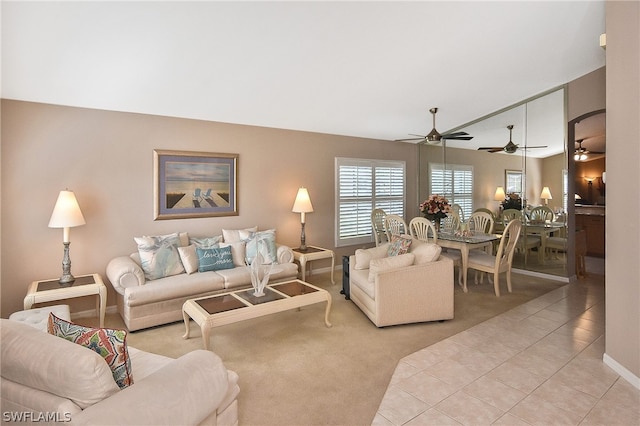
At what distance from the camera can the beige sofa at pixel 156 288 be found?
3.55 metres

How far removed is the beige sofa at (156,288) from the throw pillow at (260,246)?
428 millimetres

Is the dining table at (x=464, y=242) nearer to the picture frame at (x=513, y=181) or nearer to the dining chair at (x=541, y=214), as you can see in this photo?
the dining chair at (x=541, y=214)

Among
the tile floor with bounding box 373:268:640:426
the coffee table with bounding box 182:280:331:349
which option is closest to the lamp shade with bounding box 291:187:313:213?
the coffee table with bounding box 182:280:331:349

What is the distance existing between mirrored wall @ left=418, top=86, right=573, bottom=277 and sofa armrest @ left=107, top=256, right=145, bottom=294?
223 inches

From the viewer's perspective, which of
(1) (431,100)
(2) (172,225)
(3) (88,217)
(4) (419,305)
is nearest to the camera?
(4) (419,305)

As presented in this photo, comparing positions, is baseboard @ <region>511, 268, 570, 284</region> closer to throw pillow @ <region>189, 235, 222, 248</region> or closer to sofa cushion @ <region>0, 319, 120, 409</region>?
throw pillow @ <region>189, 235, 222, 248</region>

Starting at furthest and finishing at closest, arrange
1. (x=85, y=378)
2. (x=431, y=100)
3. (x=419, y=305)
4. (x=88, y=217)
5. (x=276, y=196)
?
(x=276, y=196)
(x=431, y=100)
(x=88, y=217)
(x=419, y=305)
(x=85, y=378)

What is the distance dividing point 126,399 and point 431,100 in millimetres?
4971

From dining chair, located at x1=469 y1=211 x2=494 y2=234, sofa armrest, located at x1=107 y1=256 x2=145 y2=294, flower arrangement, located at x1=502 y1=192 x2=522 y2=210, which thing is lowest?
sofa armrest, located at x1=107 y1=256 x2=145 y2=294

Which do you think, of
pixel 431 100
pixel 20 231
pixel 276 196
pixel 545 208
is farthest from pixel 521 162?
pixel 20 231

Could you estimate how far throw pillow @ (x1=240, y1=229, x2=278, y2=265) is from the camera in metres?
4.64

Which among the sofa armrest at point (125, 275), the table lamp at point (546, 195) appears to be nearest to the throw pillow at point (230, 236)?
the sofa armrest at point (125, 275)

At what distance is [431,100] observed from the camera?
508cm

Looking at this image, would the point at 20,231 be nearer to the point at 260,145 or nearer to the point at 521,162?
the point at 260,145
